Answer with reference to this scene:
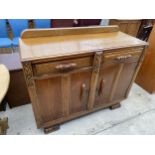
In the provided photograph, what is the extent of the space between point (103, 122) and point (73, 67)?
31.1 inches

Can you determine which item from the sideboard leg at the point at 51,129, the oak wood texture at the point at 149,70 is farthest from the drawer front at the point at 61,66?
the oak wood texture at the point at 149,70

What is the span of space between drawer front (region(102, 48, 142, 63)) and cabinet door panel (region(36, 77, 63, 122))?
41 cm

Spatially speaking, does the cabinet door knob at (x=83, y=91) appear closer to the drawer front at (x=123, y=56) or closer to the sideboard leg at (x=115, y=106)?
the drawer front at (x=123, y=56)

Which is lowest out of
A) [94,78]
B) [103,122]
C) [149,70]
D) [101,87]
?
[103,122]

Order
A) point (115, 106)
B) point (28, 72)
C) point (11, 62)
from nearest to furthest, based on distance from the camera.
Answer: point (28, 72) < point (11, 62) < point (115, 106)

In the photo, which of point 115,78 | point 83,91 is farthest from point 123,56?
point 83,91

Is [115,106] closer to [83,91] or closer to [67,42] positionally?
[83,91]

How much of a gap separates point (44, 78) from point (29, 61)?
0.17m

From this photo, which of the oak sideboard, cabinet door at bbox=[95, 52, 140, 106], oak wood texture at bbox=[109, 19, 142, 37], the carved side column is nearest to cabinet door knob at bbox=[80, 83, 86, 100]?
the oak sideboard

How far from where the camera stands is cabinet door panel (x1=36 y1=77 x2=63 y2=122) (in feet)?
3.09

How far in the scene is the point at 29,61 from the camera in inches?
30.8

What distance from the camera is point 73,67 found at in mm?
938

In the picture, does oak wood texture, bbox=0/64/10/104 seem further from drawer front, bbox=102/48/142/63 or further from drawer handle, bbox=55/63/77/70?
drawer front, bbox=102/48/142/63

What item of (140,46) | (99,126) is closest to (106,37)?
(140,46)
